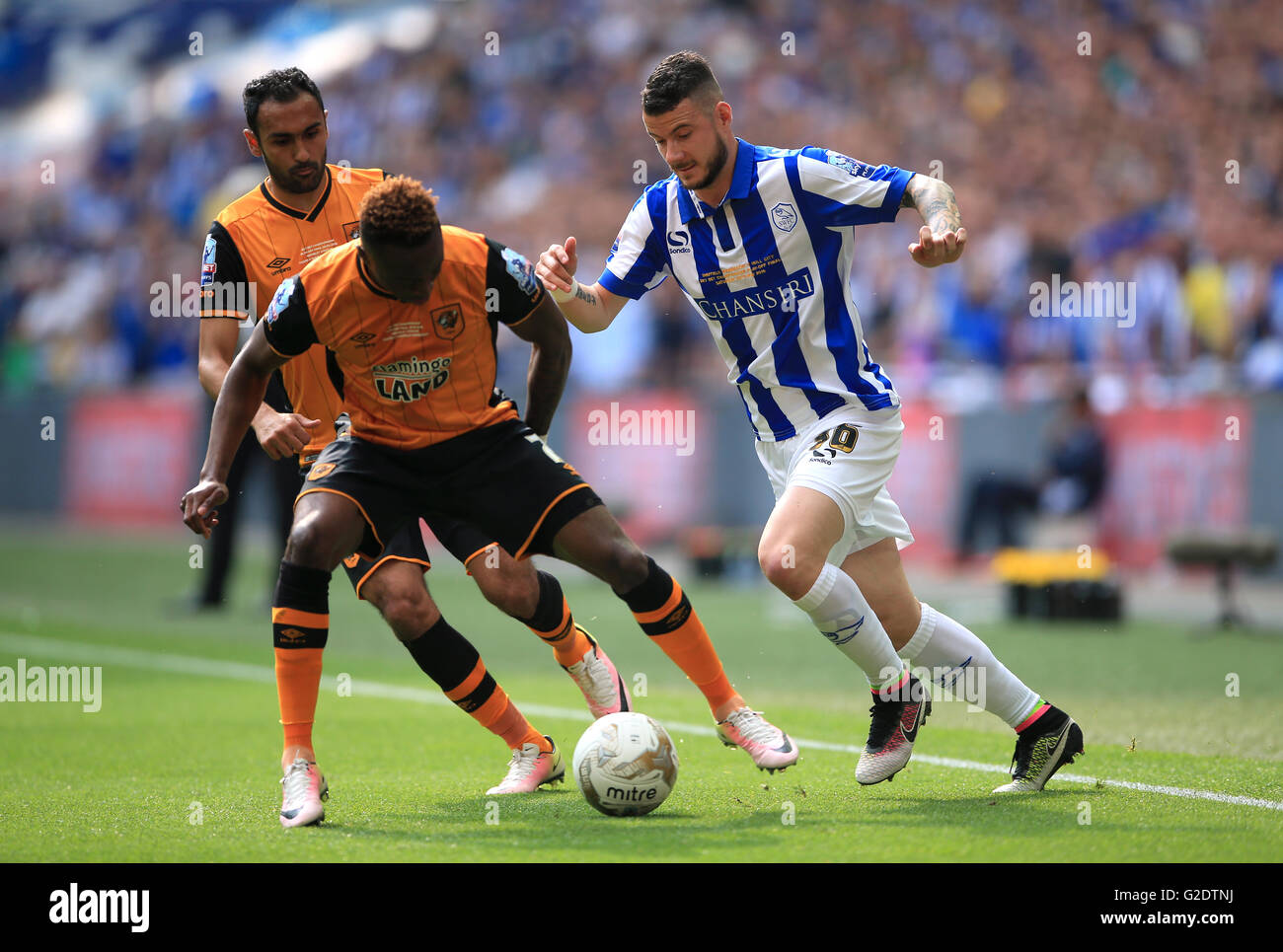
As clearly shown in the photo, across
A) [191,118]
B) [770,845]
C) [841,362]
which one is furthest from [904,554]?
[191,118]

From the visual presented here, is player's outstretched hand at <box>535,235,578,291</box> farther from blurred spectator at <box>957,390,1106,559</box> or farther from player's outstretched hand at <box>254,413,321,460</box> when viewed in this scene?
blurred spectator at <box>957,390,1106,559</box>

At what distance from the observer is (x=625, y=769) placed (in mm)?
4871

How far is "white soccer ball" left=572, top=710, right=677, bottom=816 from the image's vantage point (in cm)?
488

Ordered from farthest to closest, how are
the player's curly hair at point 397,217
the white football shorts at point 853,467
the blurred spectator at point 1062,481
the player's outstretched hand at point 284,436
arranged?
the blurred spectator at point 1062,481 → the white football shorts at point 853,467 → the player's outstretched hand at point 284,436 → the player's curly hair at point 397,217

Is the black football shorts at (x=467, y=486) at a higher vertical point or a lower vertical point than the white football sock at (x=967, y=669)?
higher

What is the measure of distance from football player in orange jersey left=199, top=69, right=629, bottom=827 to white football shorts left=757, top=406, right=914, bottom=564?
1057 millimetres

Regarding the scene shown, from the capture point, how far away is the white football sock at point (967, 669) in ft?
17.6

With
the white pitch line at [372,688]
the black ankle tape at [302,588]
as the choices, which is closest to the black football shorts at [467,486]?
the black ankle tape at [302,588]

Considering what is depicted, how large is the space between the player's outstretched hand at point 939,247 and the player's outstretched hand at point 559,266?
1221mm

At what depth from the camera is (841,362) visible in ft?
18.0

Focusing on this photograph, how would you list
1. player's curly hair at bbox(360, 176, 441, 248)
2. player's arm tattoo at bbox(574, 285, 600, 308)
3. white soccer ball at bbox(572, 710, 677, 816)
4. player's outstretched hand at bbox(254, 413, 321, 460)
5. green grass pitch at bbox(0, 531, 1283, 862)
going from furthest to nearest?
player's arm tattoo at bbox(574, 285, 600, 308), player's outstretched hand at bbox(254, 413, 321, 460), white soccer ball at bbox(572, 710, 677, 816), player's curly hair at bbox(360, 176, 441, 248), green grass pitch at bbox(0, 531, 1283, 862)

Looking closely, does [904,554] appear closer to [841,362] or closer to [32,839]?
[841,362]

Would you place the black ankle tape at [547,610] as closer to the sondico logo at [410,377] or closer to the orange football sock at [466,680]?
the orange football sock at [466,680]
